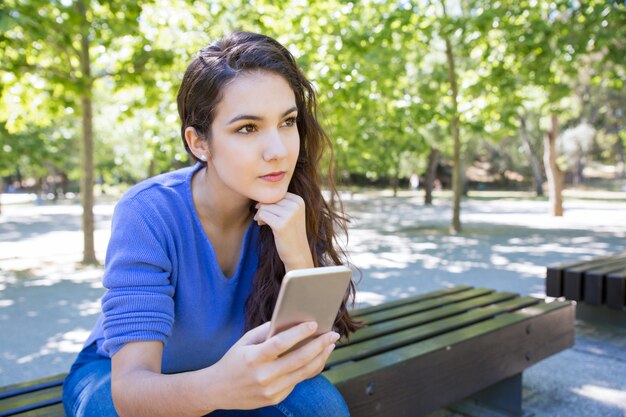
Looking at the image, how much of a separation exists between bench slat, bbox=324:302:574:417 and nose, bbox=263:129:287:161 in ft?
3.15

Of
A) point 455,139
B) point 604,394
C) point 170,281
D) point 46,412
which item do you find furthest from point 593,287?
point 455,139

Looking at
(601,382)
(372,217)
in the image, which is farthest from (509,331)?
(372,217)

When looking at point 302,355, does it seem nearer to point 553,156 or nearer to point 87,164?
point 87,164

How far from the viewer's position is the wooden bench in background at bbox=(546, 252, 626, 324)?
15.8 feet

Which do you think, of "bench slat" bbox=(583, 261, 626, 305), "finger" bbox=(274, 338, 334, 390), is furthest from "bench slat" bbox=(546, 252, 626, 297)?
"finger" bbox=(274, 338, 334, 390)

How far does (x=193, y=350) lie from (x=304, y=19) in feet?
30.0

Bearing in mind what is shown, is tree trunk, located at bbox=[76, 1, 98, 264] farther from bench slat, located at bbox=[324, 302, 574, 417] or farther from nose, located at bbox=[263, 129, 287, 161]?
nose, located at bbox=[263, 129, 287, 161]

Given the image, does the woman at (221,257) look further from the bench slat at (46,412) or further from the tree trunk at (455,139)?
the tree trunk at (455,139)

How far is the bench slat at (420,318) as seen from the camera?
295 centimetres

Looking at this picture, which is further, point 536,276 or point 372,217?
point 372,217

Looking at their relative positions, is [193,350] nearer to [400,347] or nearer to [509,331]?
[400,347]

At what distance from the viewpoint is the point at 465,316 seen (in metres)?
3.31

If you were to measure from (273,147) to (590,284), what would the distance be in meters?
4.18

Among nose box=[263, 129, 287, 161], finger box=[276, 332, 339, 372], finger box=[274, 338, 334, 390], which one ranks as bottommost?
finger box=[274, 338, 334, 390]
